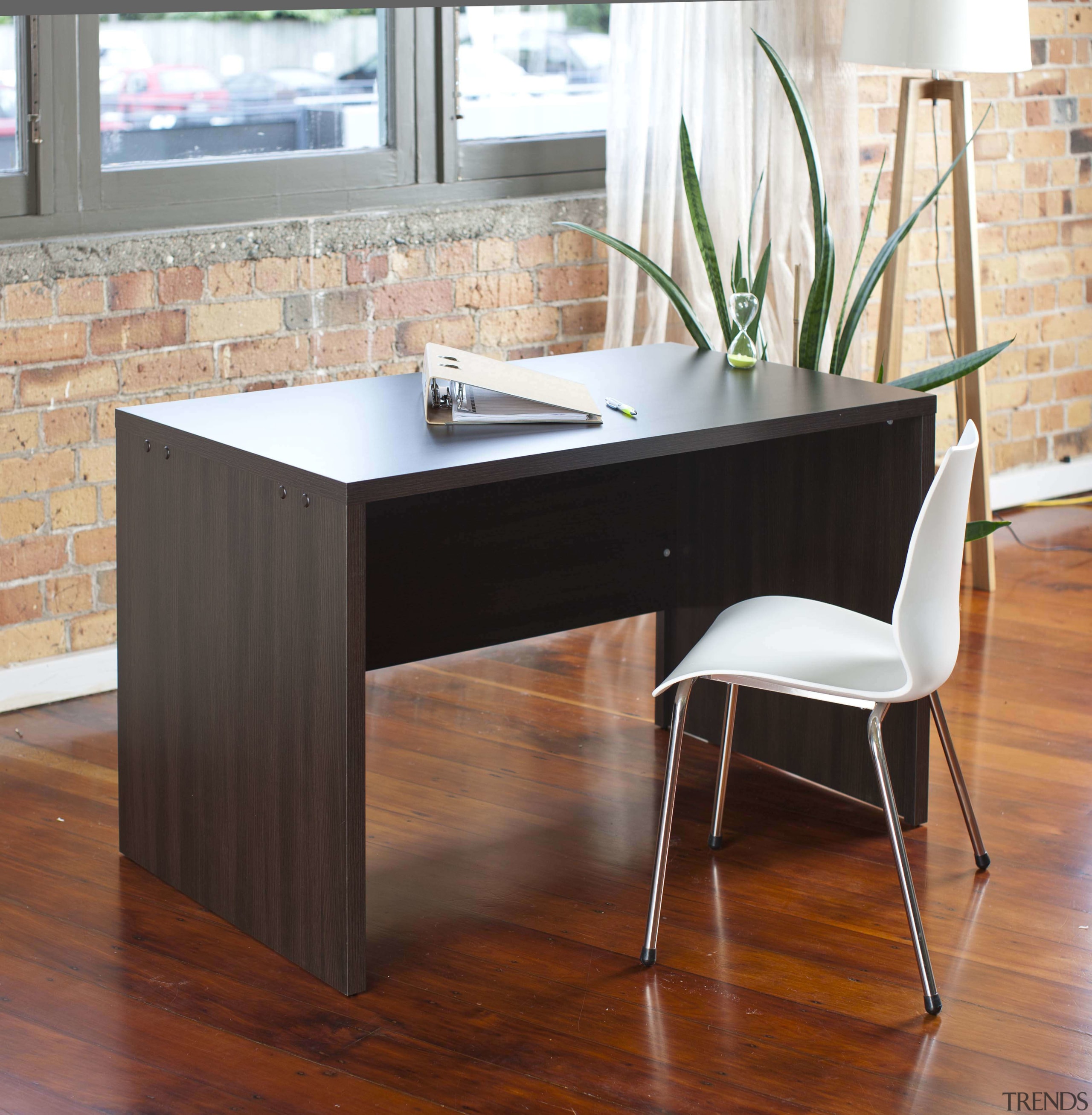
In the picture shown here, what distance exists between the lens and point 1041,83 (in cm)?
466

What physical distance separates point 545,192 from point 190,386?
3.92 feet

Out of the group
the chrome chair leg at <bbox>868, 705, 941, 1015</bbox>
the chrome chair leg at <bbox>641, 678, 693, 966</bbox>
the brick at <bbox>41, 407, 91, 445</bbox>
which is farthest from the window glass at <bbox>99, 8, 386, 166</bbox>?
the chrome chair leg at <bbox>868, 705, 941, 1015</bbox>

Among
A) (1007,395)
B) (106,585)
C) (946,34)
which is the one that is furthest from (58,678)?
(1007,395)

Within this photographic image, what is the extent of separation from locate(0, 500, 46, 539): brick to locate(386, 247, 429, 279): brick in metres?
1.06

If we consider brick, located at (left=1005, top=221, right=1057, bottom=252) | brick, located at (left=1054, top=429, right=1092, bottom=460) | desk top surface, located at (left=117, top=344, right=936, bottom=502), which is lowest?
brick, located at (left=1054, top=429, right=1092, bottom=460)

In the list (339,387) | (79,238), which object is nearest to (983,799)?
(339,387)

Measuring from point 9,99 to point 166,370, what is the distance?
66 centimetres

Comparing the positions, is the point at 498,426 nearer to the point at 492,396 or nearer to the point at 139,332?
the point at 492,396

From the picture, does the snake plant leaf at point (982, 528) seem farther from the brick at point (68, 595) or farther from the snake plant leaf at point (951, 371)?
the brick at point (68, 595)

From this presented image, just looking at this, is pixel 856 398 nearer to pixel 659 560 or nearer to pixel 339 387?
pixel 659 560

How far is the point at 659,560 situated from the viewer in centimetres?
291

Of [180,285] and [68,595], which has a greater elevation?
[180,285]

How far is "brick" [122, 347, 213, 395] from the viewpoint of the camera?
10.7 ft

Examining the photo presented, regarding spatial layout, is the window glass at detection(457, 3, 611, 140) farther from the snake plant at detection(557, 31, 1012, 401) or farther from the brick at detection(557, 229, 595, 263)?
the snake plant at detection(557, 31, 1012, 401)
